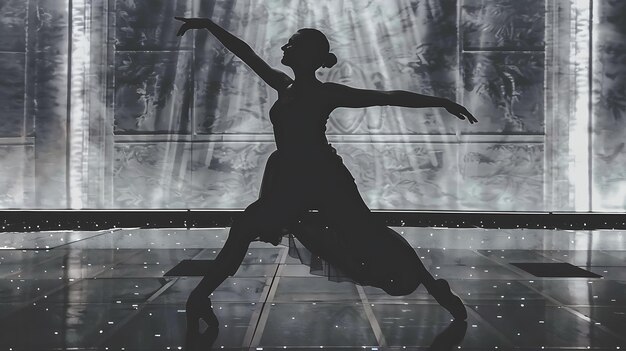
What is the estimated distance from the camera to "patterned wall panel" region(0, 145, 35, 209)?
30.2 feet

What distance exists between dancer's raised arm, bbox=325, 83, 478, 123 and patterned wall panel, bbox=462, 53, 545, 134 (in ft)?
20.5

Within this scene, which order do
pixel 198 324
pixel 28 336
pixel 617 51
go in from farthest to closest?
1. pixel 617 51
2. pixel 198 324
3. pixel 28 336

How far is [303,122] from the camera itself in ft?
10.2

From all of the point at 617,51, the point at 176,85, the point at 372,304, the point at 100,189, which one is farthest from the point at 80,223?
the point at 617,51

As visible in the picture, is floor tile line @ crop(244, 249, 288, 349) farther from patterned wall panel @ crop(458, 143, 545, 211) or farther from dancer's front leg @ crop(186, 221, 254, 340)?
patterned wall panel @ crop(458, 143, 545, 211)

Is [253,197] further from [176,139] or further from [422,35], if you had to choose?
[422,35]

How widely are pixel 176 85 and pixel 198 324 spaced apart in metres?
6.67

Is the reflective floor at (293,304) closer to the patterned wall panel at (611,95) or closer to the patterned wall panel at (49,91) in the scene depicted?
the patterned wall panel at (49,91)

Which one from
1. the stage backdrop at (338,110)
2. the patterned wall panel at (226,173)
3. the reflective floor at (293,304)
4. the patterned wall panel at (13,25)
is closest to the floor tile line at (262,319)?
the reflective floor at (293,304)

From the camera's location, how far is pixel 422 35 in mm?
9117

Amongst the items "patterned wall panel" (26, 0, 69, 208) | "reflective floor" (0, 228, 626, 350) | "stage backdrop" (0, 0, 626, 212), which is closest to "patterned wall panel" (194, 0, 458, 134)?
"stage backdrop" (0, 0, 626, 212)

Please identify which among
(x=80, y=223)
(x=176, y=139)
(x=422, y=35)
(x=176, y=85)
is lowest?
(x=80, y=223)

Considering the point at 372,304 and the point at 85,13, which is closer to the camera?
the point at 372,304

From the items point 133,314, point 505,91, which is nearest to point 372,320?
point 133,314
